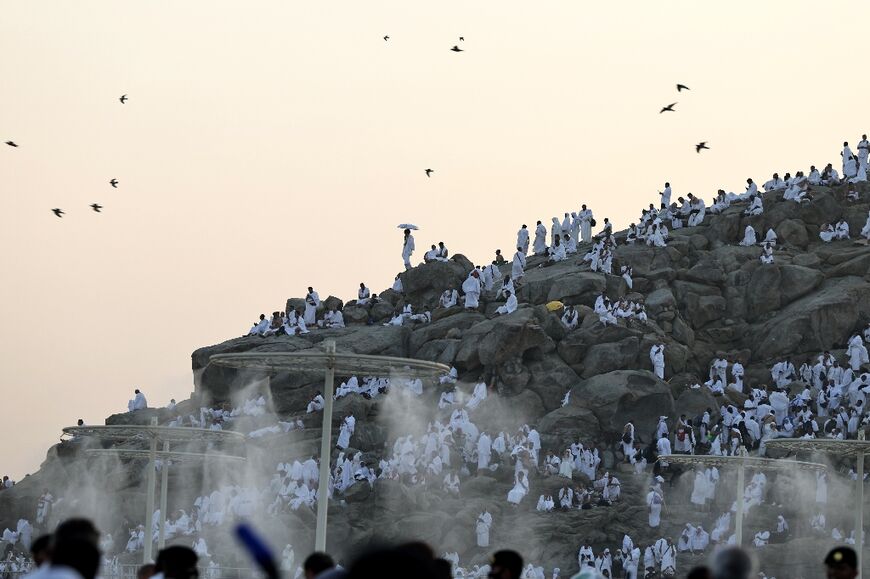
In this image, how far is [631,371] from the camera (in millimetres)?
55281

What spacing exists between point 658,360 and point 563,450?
22.2 feet

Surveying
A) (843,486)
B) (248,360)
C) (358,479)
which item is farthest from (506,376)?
(248,360)

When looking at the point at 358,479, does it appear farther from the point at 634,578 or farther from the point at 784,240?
the point at 784,240

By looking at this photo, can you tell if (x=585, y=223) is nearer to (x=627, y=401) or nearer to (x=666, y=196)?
(x=666, y=196)

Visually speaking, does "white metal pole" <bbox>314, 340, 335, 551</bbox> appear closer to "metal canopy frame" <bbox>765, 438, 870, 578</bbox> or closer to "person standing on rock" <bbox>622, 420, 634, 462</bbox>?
"metal canopy frame" <bbox>765, 438, 870, 578</bbox>

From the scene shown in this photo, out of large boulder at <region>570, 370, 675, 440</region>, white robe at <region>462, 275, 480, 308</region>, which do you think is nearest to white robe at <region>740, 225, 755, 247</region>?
white robe at <region>462, 275, 480, 308</region>

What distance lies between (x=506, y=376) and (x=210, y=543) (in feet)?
42.2

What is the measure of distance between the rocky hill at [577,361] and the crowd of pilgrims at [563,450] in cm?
50

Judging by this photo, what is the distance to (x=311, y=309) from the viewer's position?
219 feet

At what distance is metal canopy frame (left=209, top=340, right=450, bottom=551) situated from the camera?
26141 mm

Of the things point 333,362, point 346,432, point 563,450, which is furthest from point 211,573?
point 563,450

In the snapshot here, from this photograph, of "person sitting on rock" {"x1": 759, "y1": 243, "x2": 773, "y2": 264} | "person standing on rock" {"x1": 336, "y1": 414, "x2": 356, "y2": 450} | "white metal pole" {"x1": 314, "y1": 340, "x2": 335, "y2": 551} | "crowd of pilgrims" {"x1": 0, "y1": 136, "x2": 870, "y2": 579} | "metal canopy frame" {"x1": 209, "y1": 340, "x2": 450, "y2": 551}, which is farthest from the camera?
"person sitting on rock" {"x1": 759, "y1": 243, "x2": 773, "y2": 264}

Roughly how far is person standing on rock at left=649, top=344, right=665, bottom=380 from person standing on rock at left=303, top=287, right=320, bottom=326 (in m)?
15.9

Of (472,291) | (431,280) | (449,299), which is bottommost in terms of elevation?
(449,299)
